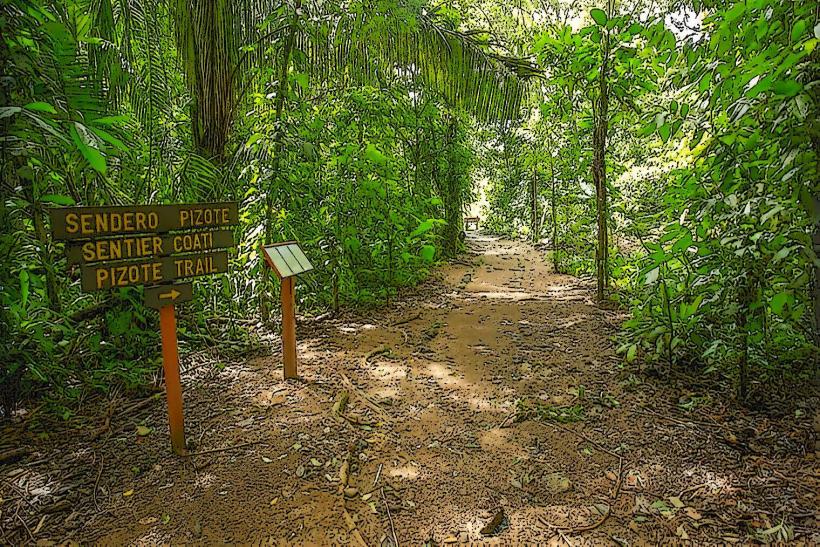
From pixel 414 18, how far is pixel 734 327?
12.9ft

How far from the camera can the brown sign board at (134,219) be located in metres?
2.20

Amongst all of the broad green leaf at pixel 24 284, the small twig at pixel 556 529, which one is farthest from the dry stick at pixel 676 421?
the broad green leaf at pixel 24 284

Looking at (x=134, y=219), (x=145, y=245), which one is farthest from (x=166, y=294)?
(x=134, y=219)

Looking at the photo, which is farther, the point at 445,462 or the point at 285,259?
the point at 285,259

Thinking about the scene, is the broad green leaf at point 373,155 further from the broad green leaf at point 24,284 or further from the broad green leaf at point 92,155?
the broad green leaf at point 92,155

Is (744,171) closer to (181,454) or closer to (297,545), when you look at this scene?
(297,545)

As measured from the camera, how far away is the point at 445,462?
8.38ft

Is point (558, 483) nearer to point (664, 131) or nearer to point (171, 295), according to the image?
point (664, 131)

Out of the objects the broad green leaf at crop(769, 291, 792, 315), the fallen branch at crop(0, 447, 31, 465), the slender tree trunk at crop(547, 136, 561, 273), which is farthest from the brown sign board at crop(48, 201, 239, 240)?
the slender tree trunk at crop(547, 136, 561, 273)

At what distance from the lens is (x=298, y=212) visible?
16.0 ft

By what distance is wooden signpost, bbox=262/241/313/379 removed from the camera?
3482 mm

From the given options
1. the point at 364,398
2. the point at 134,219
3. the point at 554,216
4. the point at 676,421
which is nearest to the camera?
the point at 134,219

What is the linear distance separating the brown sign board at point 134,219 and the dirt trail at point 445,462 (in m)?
1.10

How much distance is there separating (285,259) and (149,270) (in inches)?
46.3
